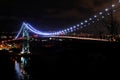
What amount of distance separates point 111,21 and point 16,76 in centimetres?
1900

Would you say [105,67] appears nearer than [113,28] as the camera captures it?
Yes

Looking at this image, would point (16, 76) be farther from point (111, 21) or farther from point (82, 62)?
point (111, 21)

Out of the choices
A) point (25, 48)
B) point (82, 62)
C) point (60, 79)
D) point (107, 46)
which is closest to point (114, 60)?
point (107, 46)

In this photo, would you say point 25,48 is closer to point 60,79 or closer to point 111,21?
point 111,21

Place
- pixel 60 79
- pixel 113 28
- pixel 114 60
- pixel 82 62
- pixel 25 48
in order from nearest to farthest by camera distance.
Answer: pixel 60 79, pixel 114 60, pixel 82 62, pixel 113 28, pixel 25 48

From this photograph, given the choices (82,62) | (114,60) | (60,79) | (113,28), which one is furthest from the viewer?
(113,28)

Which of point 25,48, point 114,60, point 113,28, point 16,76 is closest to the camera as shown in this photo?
point 16,76

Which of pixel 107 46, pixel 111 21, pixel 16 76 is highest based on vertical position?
pixel 111 21

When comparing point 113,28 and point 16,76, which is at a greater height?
point 113,28

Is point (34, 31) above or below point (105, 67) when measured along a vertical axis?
above

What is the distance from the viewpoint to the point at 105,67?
36.5m

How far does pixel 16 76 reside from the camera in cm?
3534

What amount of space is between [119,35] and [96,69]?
15.8 m

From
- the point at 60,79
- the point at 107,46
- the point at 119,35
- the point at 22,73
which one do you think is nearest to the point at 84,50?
the point at 119,35
